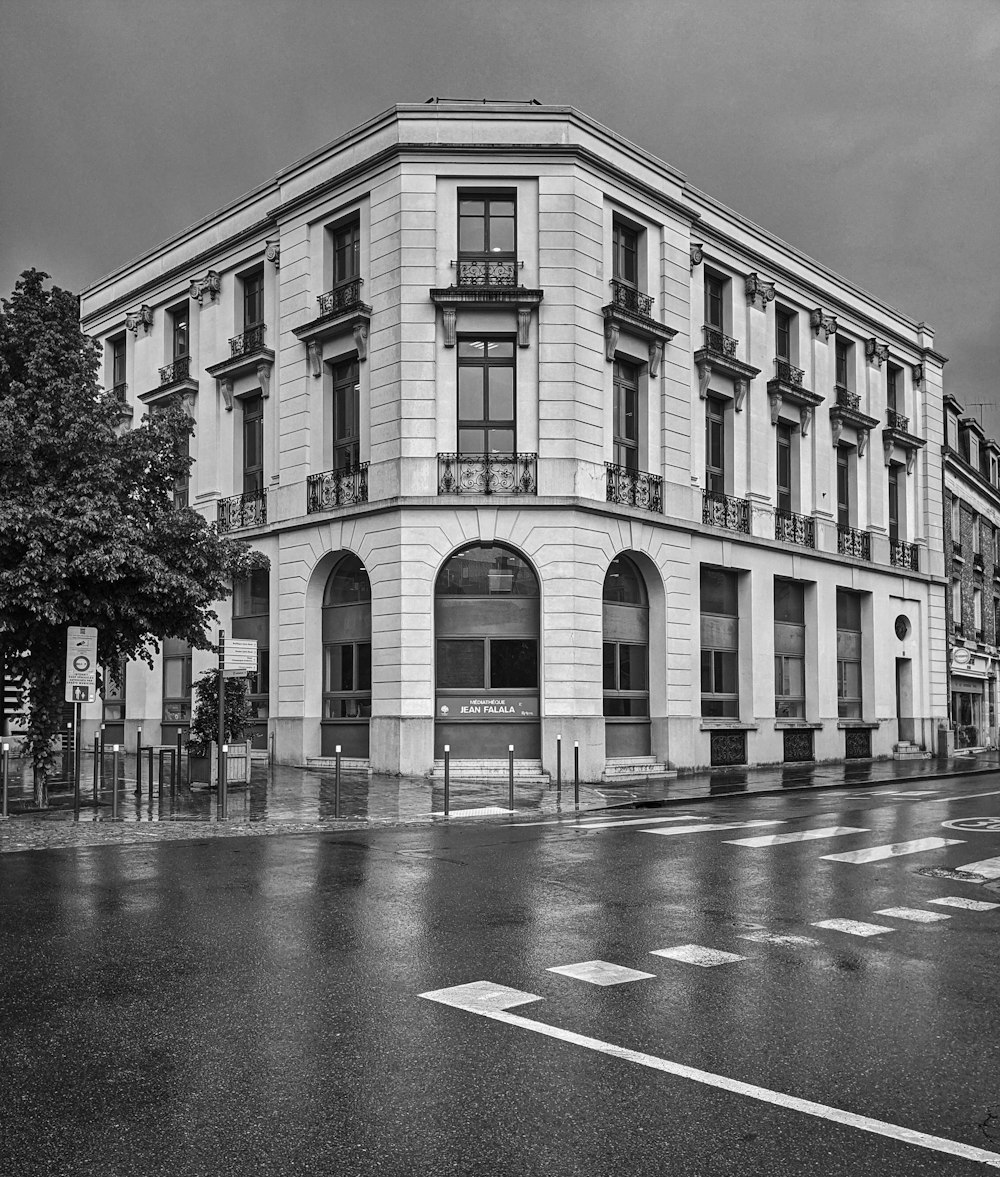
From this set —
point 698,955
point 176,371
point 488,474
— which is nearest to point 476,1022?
point 698,955

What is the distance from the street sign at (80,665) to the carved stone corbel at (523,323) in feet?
41.9

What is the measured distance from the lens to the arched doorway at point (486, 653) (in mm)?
25734

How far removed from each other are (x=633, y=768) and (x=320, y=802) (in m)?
9.36

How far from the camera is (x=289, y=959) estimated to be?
744cm

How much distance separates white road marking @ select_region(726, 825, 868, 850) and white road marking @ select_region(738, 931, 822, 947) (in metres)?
5.24

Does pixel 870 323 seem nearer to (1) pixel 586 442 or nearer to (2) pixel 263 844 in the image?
(1) pixel 586 442

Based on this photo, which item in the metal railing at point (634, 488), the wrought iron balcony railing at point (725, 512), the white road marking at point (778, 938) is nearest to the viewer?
the white road marking at point (778, 938)

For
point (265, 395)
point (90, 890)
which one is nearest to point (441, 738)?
point (265, 395)

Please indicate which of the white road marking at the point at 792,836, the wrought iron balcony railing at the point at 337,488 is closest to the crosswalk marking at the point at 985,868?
the white road marking at the point at 792,836

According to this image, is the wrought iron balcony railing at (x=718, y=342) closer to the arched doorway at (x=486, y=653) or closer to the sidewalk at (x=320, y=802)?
the arched doorway at (x=486, y=653)

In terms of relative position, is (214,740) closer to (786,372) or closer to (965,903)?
(965,903)

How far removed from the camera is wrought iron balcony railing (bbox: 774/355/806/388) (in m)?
33.4

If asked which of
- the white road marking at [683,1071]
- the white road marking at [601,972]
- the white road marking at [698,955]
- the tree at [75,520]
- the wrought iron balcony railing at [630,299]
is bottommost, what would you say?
the white road marking at [698,955]

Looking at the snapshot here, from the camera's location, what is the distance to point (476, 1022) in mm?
5992
